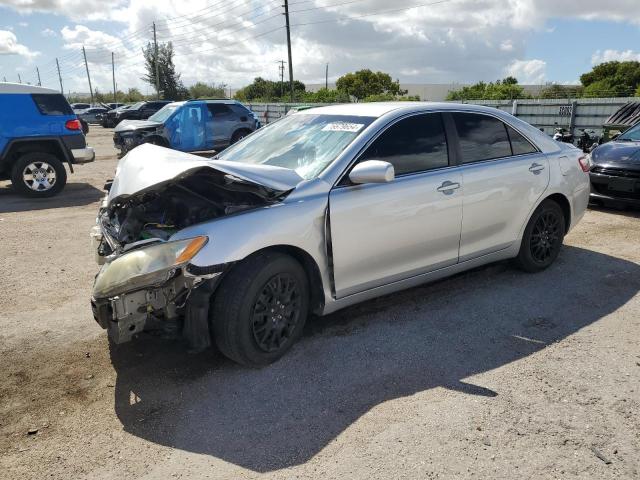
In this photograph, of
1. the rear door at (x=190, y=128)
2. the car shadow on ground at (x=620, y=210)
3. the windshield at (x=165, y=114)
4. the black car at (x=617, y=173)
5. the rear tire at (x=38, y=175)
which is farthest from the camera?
the windshield at (x=165, y=114)

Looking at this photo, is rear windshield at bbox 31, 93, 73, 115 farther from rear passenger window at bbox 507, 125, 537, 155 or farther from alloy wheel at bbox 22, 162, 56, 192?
rear passenger window at bbox 507, 125, 537, 155

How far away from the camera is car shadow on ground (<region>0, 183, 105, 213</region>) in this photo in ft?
30.3

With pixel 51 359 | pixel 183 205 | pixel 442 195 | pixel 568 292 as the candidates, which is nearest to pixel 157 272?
pixel 183 205

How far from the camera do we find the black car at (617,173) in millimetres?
7511

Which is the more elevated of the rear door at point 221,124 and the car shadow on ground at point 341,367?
the rear door at point 221,124

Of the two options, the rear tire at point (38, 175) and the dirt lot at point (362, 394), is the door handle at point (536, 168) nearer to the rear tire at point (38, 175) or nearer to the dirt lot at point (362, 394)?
the dirt lot at point (362, 394)

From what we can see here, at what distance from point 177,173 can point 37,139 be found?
7.92m

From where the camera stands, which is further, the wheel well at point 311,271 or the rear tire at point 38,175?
the rear tire at point 38,175

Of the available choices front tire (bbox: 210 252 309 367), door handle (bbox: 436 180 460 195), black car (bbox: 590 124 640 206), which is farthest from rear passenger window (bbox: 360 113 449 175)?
black car (bbox: 590 124 640 206)

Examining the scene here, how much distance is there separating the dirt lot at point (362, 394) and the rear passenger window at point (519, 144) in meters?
1.26

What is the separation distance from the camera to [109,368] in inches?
139

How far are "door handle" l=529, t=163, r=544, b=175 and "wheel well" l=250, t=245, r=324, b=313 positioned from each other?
2532 mm

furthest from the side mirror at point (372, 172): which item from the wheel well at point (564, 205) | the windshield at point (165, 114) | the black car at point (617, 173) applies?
the windshield at point (165, 114)

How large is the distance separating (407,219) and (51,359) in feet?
9.00
